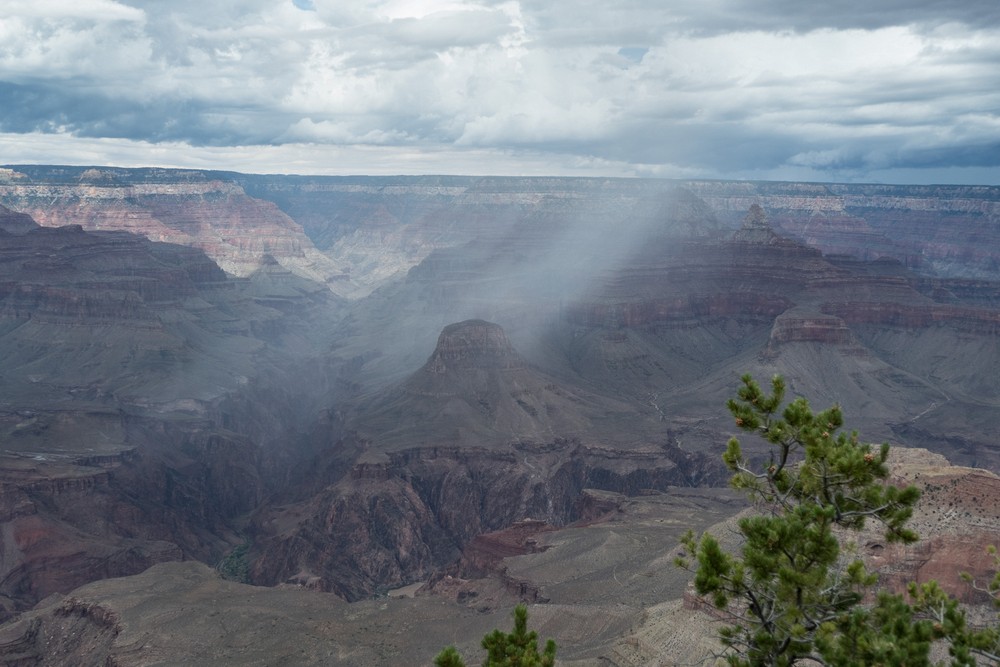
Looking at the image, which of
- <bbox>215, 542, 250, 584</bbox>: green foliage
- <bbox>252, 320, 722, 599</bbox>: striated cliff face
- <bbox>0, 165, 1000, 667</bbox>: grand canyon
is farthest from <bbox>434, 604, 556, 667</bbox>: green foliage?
<bbox>215, 542, 250, 584</bbox>: green foliage

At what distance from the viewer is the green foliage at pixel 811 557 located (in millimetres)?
23906

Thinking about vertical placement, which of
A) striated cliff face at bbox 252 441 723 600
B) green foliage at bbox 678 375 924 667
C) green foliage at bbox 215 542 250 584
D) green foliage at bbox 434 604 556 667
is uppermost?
green foliage at bbox 678 375 924 667

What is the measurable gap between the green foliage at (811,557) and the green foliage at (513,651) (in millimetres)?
5137

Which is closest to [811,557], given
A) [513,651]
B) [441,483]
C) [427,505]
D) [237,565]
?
[513,651]

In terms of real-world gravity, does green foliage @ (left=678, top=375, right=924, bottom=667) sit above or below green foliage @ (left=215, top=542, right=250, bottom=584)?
above

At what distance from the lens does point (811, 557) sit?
80.1ft

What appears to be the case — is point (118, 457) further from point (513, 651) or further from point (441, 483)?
point (513, 651)

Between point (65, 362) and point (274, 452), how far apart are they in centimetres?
4968

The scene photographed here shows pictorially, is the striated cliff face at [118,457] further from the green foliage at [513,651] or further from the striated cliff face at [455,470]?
the green foliage at [513,651]

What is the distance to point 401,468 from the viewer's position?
135 metres

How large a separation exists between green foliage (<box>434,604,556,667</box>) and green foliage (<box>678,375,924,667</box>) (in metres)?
5.14

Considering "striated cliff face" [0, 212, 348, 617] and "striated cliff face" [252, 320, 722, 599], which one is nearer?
"striated cliff face" [0, 212, 348, 617]

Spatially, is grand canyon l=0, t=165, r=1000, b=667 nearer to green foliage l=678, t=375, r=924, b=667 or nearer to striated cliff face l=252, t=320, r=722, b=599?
striated cliff face l=252, t=320, r=722, b=599

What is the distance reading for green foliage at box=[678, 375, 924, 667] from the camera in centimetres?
2391
